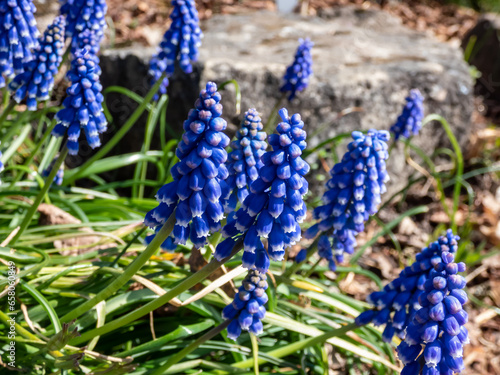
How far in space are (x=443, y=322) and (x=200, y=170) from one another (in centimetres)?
A: 130

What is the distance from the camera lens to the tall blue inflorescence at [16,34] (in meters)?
3.72

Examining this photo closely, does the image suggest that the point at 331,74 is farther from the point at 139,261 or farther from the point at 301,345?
the point at 139,261

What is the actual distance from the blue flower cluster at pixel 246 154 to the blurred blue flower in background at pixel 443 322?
985mm

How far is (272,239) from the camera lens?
2.59 metres

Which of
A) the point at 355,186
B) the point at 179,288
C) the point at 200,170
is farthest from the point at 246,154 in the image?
the point at 355,186

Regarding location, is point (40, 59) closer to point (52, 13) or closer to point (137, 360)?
point (137, 360)

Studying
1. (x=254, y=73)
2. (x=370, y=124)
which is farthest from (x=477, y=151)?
(x=254, y=73)

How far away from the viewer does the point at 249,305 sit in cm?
302

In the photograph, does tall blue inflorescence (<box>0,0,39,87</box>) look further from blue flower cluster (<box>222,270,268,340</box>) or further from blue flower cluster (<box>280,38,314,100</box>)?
blue flower cluster (<box>222,270,268,340</box>)

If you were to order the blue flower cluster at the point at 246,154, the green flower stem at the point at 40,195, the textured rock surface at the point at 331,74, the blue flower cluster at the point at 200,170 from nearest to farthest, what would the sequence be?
the blue flower cluster at the point at 200,170 → the blue flower cluster at the point at 246,154 → the green flower stem at the point at 40,195 → the textured rock surface at the point at 331,74

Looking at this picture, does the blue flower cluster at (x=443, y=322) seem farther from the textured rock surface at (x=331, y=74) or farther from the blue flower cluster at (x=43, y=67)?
the textured rock surface at (x=331, y=74)

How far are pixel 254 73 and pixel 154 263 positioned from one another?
285 centimetres

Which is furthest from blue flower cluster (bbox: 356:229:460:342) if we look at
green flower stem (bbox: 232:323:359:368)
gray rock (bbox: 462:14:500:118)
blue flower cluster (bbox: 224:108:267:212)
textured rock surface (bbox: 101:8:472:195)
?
gray rock (bbox: 462:14:500:118)

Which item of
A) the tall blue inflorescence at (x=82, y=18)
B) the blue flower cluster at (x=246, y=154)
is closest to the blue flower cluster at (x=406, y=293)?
the blue flower cluster at (x=246, y=154)
